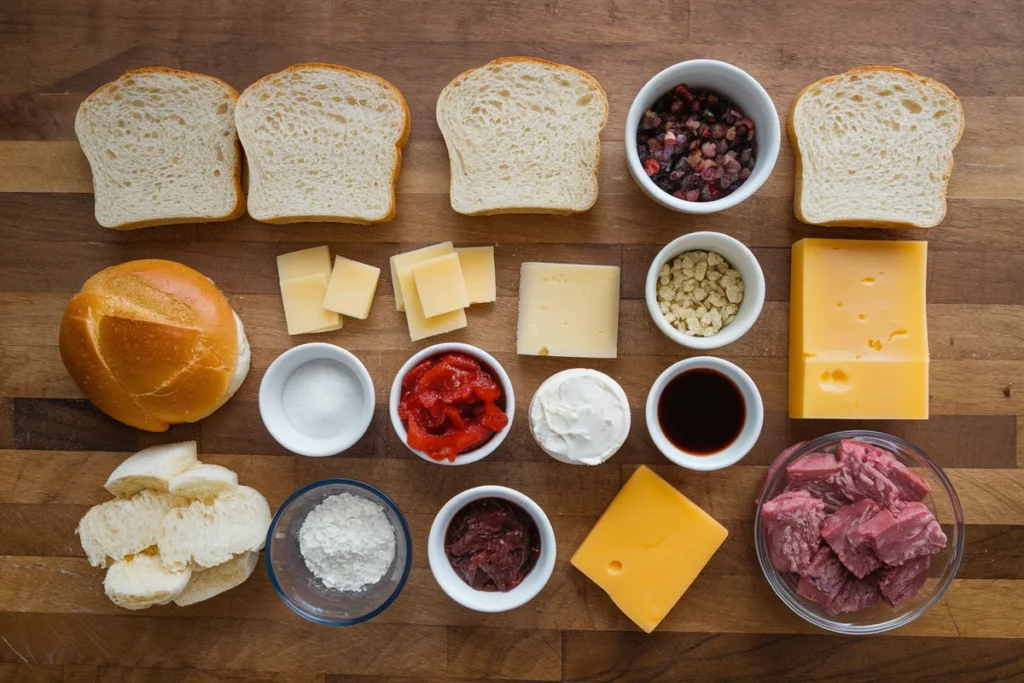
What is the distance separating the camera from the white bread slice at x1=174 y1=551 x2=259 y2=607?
1.94 meters

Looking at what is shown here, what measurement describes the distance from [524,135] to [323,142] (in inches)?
22.7

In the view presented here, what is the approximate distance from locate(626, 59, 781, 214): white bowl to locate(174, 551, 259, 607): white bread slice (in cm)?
150

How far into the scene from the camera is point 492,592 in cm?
189

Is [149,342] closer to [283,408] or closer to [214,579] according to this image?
[283,408]

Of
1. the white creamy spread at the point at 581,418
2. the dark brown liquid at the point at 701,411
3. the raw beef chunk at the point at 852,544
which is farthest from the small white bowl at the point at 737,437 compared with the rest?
the raw beef chunk at the point at 852,544

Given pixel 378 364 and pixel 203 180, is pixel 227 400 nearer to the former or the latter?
pixel 378 364

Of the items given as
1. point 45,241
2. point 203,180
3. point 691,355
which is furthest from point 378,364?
point 45,241

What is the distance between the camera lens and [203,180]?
6.66 feet

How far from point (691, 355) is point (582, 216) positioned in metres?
0.51

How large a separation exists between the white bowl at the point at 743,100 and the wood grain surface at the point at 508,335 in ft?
0.68

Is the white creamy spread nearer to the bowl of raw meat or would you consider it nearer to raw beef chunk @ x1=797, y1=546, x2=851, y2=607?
the bowl of raw meat

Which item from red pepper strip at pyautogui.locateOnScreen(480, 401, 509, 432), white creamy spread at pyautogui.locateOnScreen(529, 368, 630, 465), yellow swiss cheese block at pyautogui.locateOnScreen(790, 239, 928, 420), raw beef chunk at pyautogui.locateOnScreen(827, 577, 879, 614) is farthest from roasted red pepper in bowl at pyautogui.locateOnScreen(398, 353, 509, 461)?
raw beef chunk at pyautogui.locateOnScreen(827, 577, 879, 614)

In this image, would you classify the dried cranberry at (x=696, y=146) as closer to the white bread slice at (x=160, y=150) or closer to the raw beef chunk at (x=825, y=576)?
the raw beef chunk at (x=825, y=576)

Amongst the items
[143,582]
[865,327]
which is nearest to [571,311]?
[865,327]
